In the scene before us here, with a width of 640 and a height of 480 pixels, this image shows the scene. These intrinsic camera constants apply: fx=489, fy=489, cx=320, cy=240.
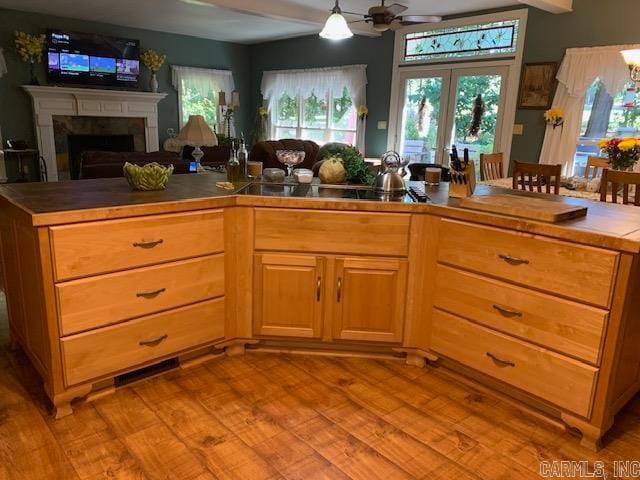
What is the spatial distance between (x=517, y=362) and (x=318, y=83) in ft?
22.7

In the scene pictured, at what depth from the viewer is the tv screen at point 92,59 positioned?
7199 millimetres

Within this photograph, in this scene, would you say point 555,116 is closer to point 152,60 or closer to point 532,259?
point 532,259

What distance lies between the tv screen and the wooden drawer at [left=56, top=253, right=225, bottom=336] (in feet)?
21.5

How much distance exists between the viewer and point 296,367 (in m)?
2.42

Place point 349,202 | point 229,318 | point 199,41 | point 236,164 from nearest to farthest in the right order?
point 349,202 < point 229,318 < point 236,164 < point 199,41

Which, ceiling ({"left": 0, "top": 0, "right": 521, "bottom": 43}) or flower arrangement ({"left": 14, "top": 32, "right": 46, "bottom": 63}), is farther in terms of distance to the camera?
flower arrangement ({"left": 14, "top": 32, "right": 46, "bottom": 63})

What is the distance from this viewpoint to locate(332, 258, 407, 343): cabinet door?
7.72ft

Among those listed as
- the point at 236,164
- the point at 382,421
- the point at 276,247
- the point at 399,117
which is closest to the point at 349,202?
the point at 276,247

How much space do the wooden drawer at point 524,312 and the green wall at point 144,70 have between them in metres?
7.20

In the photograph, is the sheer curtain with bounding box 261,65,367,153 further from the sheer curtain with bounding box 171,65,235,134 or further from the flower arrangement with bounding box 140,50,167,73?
the flower arrangement with bounding box 140,50,167,73

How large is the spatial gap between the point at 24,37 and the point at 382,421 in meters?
7.47

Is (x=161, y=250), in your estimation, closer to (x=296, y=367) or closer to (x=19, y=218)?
(x=19, y=218)

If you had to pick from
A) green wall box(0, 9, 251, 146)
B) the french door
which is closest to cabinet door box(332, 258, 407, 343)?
the french door

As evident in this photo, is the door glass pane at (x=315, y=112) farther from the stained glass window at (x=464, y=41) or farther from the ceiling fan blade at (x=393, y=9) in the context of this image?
the ceiling fan blade at (x=393, y=9)
